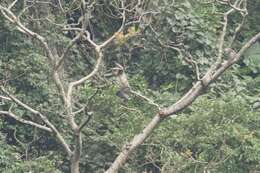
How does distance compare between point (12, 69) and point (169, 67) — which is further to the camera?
point (169, 67)

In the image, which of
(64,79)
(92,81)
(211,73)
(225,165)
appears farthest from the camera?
(64,79)

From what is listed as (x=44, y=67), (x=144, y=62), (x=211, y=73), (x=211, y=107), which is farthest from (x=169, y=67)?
(x=211, y=73)

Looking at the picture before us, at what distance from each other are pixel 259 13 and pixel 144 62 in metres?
2.06

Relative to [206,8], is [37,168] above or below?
below

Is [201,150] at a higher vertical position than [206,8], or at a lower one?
lower

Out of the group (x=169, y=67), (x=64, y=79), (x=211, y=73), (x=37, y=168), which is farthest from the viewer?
(x=169, y=67)

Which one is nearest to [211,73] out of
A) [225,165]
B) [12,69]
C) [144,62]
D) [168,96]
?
[225,165]

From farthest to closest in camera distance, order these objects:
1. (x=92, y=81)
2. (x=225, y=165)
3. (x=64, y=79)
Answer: (x=64, y=79) → (x=92, y=81) → (x=225, y=165)

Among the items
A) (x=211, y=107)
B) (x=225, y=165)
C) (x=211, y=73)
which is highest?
(x=211, y=73)

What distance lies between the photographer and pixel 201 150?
6750 mm

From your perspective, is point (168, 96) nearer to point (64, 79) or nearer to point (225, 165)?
point (64, 79)

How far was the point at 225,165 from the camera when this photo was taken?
6.48 meters

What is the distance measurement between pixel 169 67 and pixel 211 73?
3957 millimetres

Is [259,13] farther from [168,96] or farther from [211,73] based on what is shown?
[211,73]
